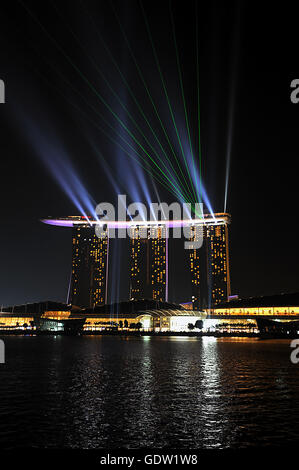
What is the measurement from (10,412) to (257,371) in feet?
76.9

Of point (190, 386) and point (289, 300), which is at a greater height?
point (289, 300)

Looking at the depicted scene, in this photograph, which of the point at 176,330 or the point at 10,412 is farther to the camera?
the point at 176,330

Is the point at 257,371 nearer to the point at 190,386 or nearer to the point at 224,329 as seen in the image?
the point at 190,386

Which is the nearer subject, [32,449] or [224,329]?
[32,449]

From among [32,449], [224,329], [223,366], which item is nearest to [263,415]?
[32,449]

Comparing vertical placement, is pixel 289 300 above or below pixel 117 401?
above

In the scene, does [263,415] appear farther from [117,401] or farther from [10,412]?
[10,412]

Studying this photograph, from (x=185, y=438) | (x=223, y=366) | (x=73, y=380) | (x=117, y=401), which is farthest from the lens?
(x=223, y=366)

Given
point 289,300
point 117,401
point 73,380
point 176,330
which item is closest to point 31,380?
point 73,380

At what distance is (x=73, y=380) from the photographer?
3112 centimetres

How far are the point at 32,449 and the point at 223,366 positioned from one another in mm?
28738
